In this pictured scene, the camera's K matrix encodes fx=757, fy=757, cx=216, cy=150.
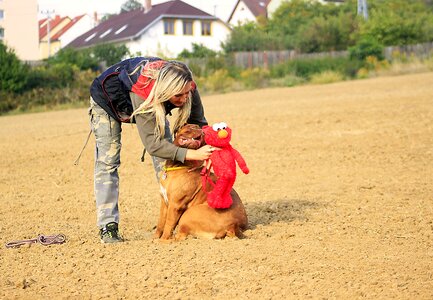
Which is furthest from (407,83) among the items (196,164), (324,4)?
(324,4)

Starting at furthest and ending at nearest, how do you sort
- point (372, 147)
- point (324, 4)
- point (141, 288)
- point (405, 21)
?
point (324, 4)
point (405, 21)
point (372, 147)
point (141, 288)

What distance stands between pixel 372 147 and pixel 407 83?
14.6 meters

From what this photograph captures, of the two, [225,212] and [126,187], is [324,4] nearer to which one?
[126,187]

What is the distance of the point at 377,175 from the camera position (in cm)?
1130

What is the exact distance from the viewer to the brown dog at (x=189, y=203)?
21.9ft

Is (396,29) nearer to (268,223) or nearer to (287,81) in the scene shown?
(287,81)

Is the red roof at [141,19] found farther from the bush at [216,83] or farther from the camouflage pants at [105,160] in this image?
the camouflage pants at [105,160]

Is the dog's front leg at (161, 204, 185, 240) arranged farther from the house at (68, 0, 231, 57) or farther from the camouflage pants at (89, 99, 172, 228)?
the house at (68, 0, 231, 57)

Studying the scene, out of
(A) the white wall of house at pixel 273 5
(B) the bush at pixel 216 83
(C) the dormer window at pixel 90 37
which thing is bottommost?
(B) the bush at pixel 216 83

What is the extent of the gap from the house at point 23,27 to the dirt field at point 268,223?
193 feet

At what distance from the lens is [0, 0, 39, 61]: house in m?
74.6

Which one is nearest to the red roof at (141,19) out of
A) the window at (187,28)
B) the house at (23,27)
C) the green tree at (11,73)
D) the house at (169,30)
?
the house at (169,30)

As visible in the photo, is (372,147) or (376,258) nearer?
(376,258)

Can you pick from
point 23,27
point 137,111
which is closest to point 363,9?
point 23,27
